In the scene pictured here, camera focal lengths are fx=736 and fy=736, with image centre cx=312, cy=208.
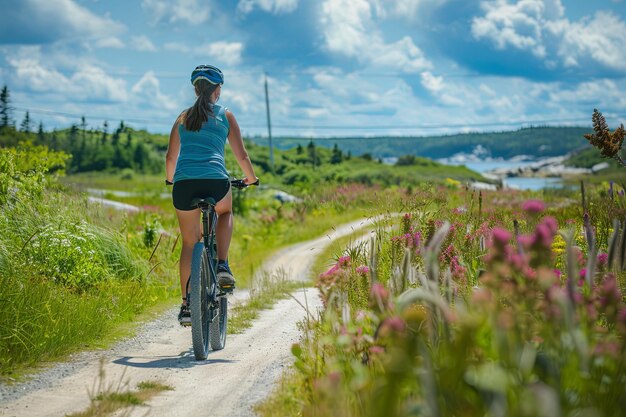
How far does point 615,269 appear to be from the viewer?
18.6ft

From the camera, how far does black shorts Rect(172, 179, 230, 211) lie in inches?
262

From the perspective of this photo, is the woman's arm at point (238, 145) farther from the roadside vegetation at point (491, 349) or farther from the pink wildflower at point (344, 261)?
the roadside vegetation at point (491, 349)

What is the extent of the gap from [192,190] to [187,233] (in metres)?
0.43

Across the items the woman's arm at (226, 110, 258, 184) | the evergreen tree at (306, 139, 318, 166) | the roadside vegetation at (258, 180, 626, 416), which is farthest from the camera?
the evergreen tree at (306, 139, 318, 166)

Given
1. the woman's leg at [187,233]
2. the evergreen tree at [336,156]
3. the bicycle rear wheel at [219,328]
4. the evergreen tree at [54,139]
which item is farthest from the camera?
the evergreen tree at [54,139]

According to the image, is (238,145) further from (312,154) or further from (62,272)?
(312,154)

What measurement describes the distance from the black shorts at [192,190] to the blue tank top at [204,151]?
5 cm

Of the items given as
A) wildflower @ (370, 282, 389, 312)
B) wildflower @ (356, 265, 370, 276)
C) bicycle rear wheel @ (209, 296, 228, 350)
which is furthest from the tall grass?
wildflower @ (370, 282, 389, 312)

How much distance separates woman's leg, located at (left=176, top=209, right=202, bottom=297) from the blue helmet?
119 cm

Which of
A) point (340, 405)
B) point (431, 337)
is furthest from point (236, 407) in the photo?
point (340, 405)

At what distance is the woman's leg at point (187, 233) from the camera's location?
676 centimetres

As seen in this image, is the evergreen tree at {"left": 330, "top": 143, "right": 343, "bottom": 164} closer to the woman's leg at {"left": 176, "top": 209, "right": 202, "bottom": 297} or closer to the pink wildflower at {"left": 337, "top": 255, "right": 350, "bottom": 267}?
the woman's leg at {"left": 176, "top": 209, "right": 202, "bottom": 297}

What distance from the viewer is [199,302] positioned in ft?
20.9

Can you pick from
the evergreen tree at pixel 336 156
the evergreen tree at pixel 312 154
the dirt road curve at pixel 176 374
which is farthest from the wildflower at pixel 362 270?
the evergreen tree at pixel 336 156
